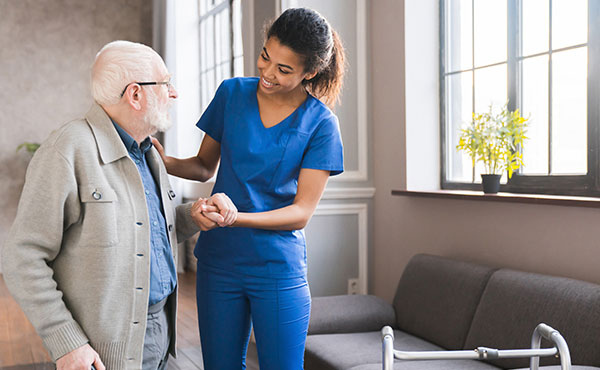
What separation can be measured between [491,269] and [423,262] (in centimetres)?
45

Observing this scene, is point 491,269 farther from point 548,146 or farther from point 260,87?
point 260,87

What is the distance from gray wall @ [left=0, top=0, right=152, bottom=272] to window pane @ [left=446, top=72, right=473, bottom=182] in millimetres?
5056

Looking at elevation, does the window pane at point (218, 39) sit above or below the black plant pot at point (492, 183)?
above

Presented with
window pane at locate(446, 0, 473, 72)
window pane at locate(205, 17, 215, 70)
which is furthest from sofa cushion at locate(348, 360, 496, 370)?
window pane at locate(205, 17, 215, 70)

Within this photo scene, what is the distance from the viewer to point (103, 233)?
4.50 feet

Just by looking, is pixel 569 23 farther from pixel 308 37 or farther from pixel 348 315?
pixel 348 315

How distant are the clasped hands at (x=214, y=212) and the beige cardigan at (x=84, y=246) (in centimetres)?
20

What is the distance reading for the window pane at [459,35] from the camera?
11.2 feet

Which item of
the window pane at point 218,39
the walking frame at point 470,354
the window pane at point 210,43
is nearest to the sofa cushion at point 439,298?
the walking frame at point 470,354

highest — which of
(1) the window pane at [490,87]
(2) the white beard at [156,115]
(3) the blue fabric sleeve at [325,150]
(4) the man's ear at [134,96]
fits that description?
(1) the window pane at [490,87]

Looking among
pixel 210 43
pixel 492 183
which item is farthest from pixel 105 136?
pixel 210 43

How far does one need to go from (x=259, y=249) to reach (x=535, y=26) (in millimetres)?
1957

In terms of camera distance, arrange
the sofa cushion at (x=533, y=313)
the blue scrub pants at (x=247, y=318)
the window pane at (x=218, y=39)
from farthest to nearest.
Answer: the window pane at (x=218, y=39) < the sofa cushion at (x=533, y=313) < the blue scrub pants at (x=247, y=318)

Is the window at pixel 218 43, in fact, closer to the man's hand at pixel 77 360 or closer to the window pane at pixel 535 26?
the window pane at pixel 535 26
